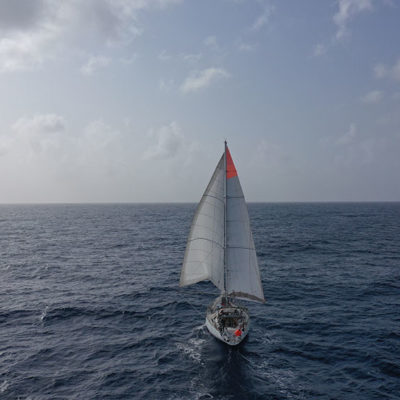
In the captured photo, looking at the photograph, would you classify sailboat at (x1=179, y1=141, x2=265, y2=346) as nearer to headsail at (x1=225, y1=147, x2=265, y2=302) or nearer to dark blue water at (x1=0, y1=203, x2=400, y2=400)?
headsail at (x1=225, y1=147, x2=265, y2=302)

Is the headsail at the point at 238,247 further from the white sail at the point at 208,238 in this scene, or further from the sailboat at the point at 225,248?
the white sail at the point at 208,238

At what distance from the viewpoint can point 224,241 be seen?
30.2 m

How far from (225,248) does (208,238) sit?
1.86m

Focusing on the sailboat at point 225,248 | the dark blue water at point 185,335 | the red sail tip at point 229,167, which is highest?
the red sail tip at point 229,167

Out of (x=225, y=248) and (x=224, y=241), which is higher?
(x=224, y=241)

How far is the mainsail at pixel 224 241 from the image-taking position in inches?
1149

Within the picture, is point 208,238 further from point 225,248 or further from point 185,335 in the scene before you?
point 185,335

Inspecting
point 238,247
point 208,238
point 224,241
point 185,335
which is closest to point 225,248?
point 224,241

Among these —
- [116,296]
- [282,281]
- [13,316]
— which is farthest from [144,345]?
[282,281]

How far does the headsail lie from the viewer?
95.5ft

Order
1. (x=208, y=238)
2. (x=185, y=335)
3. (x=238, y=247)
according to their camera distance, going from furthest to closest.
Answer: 1. (x=185, y=335)
2. (x=208, y=238)
3. (x=238, y=247)

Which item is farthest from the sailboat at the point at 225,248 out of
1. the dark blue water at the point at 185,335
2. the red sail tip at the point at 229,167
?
the dark blue water at the point at 185,335

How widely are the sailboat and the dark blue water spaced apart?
110 inches

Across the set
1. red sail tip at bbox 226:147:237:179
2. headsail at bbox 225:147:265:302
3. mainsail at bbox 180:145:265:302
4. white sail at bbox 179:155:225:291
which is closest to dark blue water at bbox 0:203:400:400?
headsail at bbox 225:147:265:302
